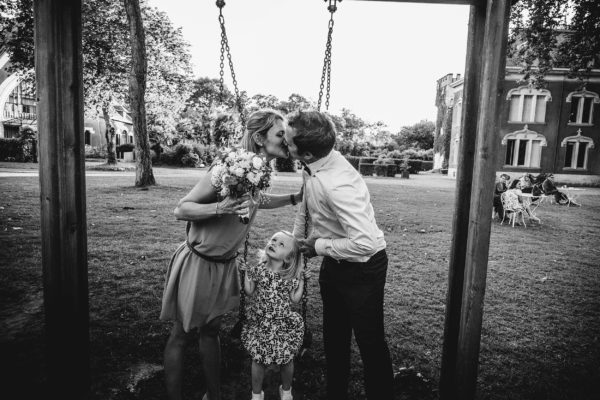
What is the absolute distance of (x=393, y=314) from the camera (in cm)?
521

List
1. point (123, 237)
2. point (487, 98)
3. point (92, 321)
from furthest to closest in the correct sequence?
point (123, 237) < point (92, 321) < point (487, 98)

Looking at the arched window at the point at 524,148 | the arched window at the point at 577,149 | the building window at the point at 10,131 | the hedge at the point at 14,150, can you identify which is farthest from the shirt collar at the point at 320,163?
the building window at the point at 10,131

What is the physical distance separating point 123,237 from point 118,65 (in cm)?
1984

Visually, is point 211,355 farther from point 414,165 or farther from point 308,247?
point 414,165

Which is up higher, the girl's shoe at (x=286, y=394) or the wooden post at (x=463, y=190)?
the wooden post at (x=463, y=190)

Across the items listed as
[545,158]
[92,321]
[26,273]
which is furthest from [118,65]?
[545,158]

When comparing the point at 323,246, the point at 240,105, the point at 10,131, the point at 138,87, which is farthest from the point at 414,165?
the point at 10,131

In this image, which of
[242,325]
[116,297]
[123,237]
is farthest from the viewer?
[123,237]

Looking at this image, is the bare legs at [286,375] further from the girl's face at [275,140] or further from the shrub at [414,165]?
the shrub at [414,165]

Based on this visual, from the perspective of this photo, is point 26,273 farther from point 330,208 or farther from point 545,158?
point 545,158

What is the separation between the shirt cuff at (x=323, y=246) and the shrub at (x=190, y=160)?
33765 mm

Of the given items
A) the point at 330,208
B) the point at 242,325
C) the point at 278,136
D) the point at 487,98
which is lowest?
the point at 242,325

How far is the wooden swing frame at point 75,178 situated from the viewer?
2.47 metres

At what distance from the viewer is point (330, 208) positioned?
8.93 feet
